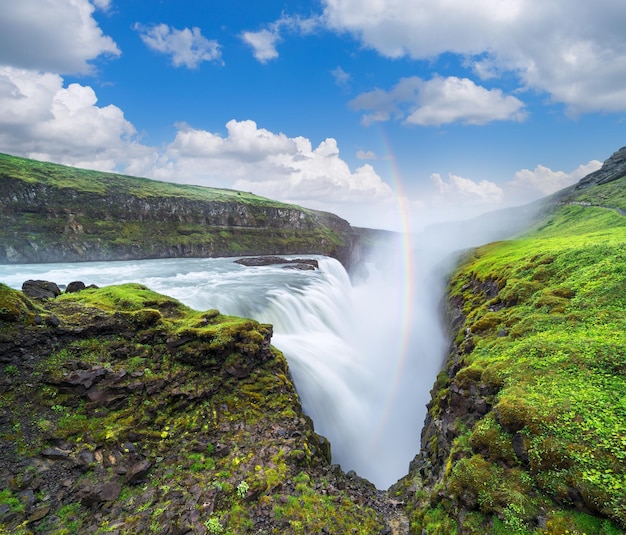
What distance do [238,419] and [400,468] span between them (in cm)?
1513

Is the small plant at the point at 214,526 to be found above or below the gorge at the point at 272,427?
below

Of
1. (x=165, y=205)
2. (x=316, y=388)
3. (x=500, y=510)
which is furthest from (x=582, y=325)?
(x=165, y=205)

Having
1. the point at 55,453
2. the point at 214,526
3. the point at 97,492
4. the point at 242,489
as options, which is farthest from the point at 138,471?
the point at 242,489

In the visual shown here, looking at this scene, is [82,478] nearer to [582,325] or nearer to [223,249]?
[582,325]

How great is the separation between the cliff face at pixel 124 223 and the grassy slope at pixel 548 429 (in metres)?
100

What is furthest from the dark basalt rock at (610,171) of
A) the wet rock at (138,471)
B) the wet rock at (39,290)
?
the wet rock at (39,290)

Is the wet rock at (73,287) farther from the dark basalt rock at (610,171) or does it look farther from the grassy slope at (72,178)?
the dark basalt rock at (610,171)

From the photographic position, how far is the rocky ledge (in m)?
9.07

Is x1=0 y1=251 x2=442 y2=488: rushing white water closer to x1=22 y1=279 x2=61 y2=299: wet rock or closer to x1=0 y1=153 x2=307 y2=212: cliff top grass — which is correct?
x1=22 y1=279 x2=61 y2=299: wet rock

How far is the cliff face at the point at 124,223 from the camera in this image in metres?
80.8

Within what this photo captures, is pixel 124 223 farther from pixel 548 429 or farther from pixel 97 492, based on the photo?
pixel 548 429

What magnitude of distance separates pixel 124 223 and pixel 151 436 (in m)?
109

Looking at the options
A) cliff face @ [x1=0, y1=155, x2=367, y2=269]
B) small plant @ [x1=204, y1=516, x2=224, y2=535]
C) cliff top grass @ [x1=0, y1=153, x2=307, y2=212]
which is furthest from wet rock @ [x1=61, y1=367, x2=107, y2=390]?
cliff top grass @ [x1=0, y1=153, x2=307, y2=212]

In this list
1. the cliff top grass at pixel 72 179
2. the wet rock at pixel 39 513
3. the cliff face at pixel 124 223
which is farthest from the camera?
the cliff top grass at pixel 72 179
